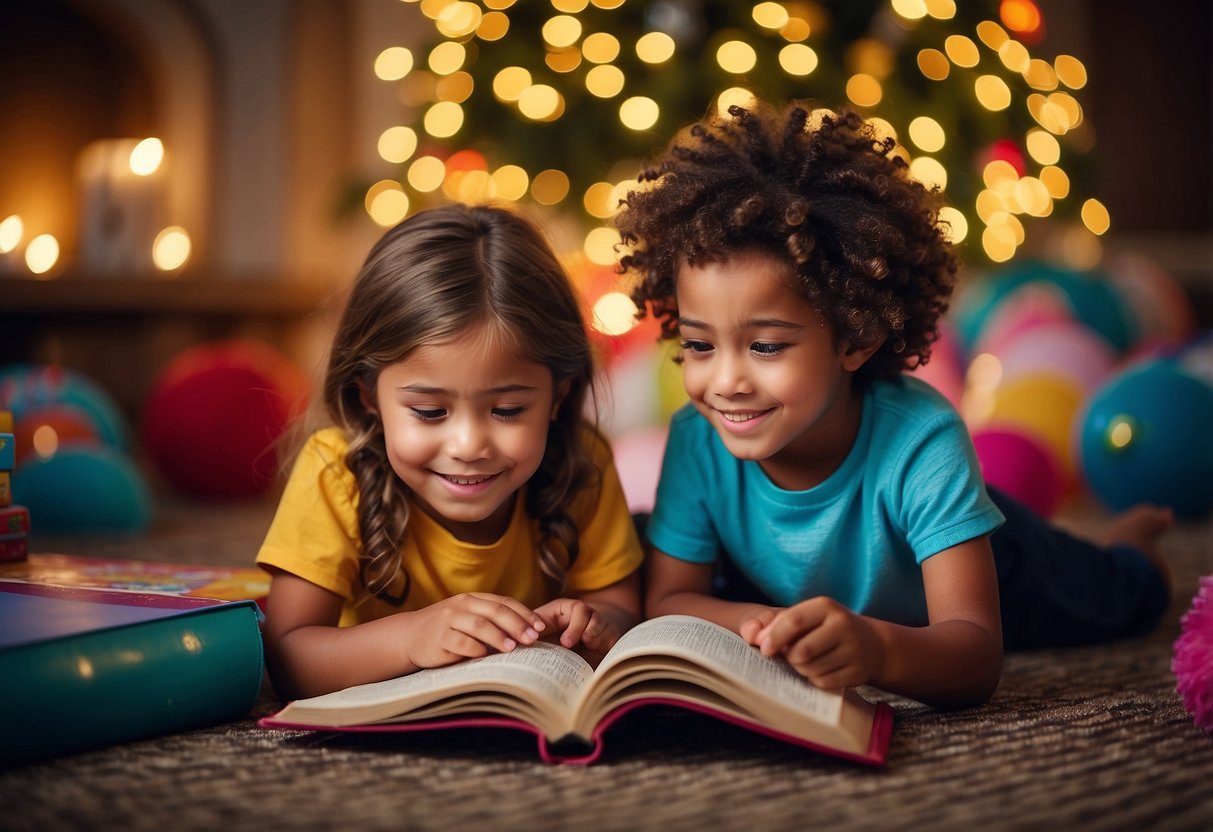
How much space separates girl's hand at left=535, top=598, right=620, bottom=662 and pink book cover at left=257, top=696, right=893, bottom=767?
10 cm

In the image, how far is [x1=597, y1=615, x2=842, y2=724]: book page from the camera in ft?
2.64

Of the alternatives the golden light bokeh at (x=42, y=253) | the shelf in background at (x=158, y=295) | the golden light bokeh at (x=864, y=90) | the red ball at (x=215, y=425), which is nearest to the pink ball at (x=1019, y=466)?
the golden light bokeh at (x=864, y=90)

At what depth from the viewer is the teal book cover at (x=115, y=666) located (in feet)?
2.72

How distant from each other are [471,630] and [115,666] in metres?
0.26

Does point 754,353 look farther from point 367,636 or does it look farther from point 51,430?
point 51,430

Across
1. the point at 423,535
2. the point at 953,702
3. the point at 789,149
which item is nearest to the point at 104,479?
the point at 423,535

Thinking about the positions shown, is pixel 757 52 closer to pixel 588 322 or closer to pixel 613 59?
pixel 613 59

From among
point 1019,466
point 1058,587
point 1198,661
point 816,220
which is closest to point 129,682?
point 816,220

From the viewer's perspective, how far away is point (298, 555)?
3.37 ft

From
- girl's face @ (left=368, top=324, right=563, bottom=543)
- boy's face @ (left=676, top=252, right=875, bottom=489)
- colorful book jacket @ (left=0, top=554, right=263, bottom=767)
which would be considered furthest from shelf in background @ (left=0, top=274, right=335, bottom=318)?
boy's face @ (left=676, top=252, right=875, bottom=489)

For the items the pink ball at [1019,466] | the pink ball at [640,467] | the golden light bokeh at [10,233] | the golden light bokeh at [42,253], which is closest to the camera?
the pink ball at [640,467]

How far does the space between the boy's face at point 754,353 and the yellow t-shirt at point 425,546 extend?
0.55 ft

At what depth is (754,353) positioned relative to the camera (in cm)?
102

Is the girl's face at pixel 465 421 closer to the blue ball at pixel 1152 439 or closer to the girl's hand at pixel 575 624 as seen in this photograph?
the girl's hand at pixel 575 624
